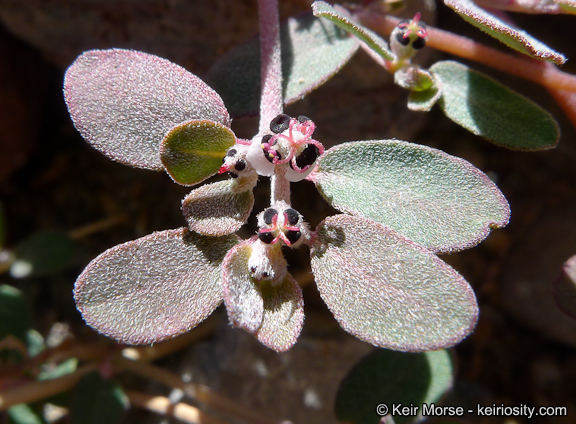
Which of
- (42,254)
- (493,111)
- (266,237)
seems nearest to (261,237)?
(266,237)

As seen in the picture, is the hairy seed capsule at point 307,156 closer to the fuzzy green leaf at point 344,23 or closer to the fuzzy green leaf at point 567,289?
the fuzzy green leaf at point 344,23

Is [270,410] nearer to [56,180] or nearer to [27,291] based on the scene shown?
[27,291]

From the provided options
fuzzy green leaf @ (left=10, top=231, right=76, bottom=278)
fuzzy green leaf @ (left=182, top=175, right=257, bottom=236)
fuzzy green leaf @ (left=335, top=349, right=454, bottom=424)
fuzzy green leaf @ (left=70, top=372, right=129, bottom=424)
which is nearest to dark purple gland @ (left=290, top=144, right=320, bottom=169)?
fuzzy green leaf @ (left=182, top=175, right=257, bottom=236)

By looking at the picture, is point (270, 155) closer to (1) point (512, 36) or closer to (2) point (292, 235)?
(2) point (292, 235)

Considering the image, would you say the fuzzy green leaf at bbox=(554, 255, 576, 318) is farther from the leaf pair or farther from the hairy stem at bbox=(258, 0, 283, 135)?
the hairy stem at bbox=(258, 0, 283, 135)

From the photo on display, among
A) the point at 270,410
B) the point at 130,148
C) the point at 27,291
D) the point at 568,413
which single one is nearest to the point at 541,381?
the point at 568,413

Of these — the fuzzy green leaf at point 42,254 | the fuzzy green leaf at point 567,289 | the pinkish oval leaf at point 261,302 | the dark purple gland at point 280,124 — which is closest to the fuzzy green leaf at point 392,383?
the fuzzy green leaf at point 567,289

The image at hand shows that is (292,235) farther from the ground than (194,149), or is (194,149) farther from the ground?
(194,149)
